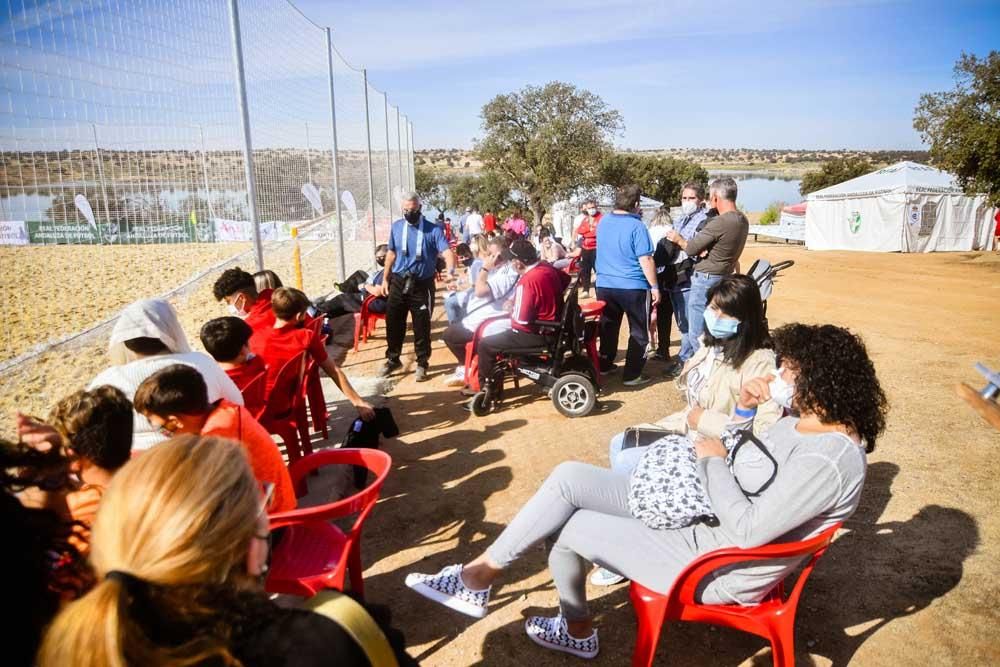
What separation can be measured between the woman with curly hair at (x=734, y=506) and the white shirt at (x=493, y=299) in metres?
3.38

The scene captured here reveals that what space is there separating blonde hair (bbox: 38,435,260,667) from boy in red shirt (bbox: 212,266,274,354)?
3.22m

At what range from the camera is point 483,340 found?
5.12m

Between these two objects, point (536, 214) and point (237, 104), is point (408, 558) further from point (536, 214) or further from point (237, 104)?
point (536, 214)

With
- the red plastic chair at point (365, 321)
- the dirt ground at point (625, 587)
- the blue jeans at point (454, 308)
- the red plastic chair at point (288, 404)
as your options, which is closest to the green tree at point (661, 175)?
the red plastic chair at point (365, 321)

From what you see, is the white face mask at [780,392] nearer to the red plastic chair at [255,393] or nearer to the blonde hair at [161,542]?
the blonde hair at [161,542]

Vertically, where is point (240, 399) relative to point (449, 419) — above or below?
above

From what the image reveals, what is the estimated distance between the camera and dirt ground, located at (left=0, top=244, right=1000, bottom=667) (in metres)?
2.51

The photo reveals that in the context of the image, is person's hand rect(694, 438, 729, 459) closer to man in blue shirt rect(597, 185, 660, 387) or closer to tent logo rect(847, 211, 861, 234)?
man in blue shirt rect(597, 185, 660, 387)

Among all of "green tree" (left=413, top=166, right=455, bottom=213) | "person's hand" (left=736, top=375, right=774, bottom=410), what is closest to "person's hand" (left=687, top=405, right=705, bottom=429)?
"person's hand" (left=736, top=375, right=774, bottom=410)

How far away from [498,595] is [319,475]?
5.76ft

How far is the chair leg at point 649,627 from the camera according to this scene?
204 centimetres

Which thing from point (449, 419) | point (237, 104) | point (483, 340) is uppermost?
point (237, 104)

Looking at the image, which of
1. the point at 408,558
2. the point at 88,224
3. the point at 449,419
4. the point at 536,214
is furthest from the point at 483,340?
the point at 536,214

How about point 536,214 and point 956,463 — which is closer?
point 956,463
